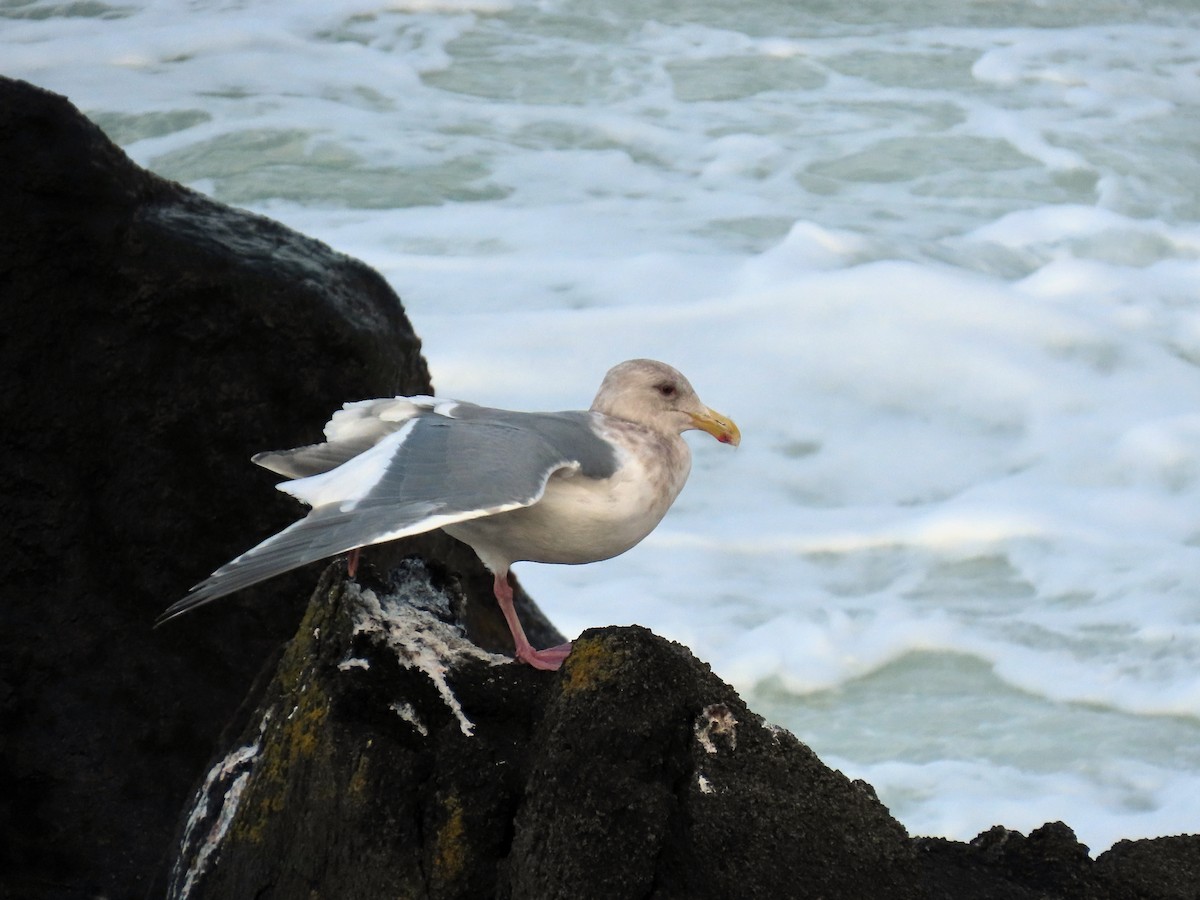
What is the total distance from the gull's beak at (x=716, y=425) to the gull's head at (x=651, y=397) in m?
0.01

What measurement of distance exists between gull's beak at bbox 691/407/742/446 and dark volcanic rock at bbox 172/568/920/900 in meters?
1.32

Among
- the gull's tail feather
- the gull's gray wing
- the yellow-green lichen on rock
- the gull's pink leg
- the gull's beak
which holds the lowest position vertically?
the gull's pink leg

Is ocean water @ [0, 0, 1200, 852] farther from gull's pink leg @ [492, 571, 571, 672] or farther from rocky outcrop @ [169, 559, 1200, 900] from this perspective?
rocky outcrop @ [169, 559, 1200, 900]

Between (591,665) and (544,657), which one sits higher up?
(591,665)

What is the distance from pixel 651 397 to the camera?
4.62m

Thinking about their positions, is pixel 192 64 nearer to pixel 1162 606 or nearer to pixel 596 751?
pixel 1162 606

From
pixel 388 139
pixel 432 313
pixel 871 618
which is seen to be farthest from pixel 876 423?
pixel 388 139

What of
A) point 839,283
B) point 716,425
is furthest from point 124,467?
point 839,283

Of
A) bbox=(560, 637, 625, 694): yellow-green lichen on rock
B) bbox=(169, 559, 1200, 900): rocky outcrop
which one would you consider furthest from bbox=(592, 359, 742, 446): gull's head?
bbox=(560, 637, 625, 694): yellow-green lichen on rock

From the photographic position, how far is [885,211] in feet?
51.1

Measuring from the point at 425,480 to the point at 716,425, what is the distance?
49.1 inches

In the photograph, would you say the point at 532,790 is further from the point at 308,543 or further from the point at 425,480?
the point at 425,480

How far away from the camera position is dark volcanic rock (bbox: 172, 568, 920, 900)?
9.91 feet

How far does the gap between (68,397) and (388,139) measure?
12189 mm
